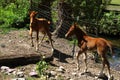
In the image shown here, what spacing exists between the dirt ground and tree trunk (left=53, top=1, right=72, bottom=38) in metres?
0.86

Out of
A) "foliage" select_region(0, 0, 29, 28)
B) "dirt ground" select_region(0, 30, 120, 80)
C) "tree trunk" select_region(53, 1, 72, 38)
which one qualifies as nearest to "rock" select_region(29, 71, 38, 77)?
"dirt ground" select_region(0, 30, 120, 80)

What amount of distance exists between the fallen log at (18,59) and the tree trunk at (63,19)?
182 inches

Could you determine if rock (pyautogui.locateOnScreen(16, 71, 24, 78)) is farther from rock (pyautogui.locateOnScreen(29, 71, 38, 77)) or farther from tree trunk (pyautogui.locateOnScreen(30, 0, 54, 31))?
tree trunk (pyautogui.locateOnScreen(30, 0, 54, 31))

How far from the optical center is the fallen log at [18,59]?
11914 millimetres

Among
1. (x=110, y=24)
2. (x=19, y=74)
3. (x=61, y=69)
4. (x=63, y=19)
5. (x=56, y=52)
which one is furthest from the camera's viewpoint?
(x=110, y=24)

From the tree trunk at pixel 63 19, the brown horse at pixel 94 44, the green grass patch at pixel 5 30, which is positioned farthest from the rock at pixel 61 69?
the tree trunk at pixel 63 19

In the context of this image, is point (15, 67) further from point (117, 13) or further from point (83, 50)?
point (117, 13)

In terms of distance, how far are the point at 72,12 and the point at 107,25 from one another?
5.62 meters

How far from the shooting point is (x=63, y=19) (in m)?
17.3

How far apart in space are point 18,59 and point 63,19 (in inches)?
219

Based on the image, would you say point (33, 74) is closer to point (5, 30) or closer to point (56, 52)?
point (56, 52)

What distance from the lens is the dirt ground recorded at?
1228 centimetres

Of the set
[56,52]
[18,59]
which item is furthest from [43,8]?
[18,59]

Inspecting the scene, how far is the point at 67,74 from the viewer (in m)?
12.2
